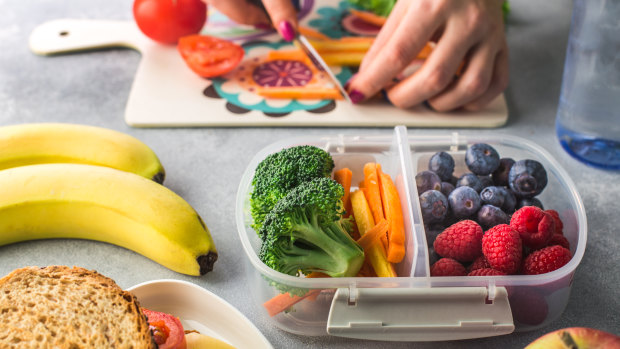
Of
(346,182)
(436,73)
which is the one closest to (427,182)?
(346,182)

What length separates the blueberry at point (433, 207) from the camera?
959 millimetres

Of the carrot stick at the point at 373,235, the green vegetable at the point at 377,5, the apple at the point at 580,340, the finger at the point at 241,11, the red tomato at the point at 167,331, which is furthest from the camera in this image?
the green vegetable at the point at 377,5

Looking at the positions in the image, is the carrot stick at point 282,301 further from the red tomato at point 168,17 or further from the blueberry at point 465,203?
the red tomato at point 168,17

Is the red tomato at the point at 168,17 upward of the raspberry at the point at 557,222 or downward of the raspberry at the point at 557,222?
upward

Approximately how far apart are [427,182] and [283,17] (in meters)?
0.62

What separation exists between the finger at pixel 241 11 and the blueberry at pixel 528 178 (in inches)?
32.8

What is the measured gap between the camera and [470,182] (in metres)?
1.01

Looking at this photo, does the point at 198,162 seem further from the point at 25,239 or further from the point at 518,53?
the point at 518,53

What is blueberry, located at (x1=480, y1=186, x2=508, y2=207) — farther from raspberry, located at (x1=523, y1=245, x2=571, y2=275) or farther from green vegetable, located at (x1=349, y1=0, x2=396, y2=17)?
green vegetable, located at (x1=349, y1=0, x2=396, y2=17)

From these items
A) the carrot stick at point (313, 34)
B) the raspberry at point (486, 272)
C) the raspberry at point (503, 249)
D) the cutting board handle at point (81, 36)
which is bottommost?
the carrot stick at point (313, 34)

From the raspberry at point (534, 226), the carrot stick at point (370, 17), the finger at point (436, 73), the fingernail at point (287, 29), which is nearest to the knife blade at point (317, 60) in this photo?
the fingernail at point (287, 29)

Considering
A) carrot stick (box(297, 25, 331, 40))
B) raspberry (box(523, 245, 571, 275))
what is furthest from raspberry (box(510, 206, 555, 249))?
carrot stick (box(297, 25, 331, 40))

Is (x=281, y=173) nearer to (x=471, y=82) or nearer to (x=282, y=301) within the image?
(x=282, y=301)

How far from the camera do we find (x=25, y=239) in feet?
3.50
